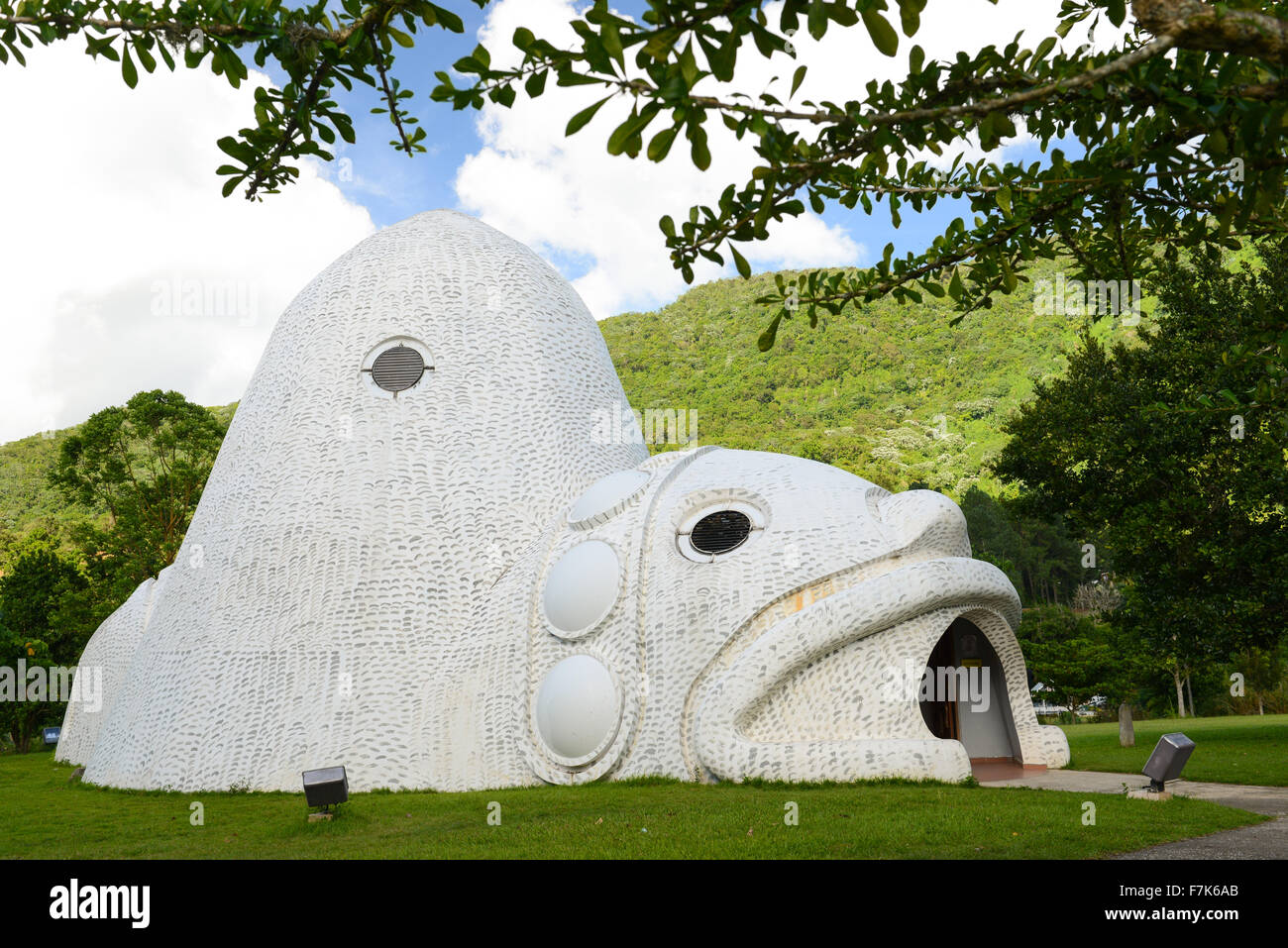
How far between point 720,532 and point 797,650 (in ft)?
6.09

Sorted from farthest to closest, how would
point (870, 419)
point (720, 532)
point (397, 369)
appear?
point (870, 419) < point (397, 369) < point (720, 532)

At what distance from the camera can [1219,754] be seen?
1412cm

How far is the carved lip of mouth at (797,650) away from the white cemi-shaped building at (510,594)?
3cm

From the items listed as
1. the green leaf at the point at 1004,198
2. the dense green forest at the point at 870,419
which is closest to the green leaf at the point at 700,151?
the green leaf at the point at 1004,198

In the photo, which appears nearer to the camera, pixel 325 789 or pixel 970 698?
pixel 325 789

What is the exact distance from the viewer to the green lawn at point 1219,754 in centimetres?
1148

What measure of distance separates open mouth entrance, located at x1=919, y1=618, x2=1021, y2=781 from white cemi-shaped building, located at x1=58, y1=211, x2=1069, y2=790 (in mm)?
44

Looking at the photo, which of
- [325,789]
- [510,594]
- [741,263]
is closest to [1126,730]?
[510,594]

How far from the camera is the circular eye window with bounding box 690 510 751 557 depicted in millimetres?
10953

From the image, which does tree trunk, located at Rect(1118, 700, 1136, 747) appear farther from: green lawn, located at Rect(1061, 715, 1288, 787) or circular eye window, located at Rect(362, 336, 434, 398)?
circular eye window, located at Rect(362, 336, 434, 398)

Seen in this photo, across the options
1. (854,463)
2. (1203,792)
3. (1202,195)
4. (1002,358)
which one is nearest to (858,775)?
(1203,792)

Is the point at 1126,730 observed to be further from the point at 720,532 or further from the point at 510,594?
the point at 510,594

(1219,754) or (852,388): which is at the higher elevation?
(852,388)

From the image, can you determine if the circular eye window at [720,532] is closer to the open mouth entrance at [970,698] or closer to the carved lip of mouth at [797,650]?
the carved lip of mouth at [797,650]
